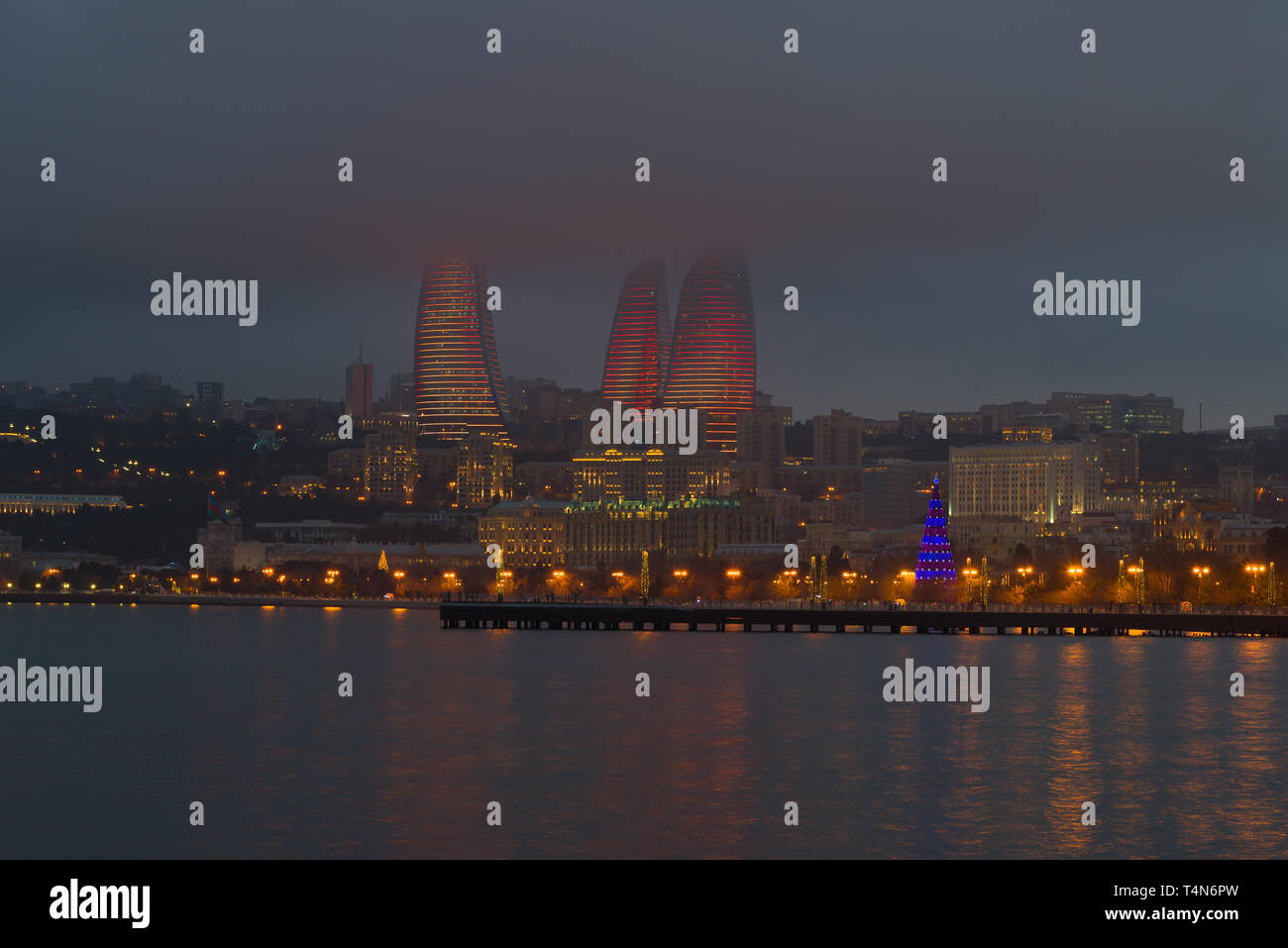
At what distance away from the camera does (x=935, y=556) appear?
146m

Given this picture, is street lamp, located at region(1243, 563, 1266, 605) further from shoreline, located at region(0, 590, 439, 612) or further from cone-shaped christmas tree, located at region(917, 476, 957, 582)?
shoreline, located at region(0, 590, 439, 612)

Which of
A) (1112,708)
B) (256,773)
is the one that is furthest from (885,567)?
(256,773)

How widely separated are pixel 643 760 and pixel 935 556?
A: 9686 cm

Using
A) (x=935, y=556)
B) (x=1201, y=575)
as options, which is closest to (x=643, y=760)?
(x=1201, y=575)

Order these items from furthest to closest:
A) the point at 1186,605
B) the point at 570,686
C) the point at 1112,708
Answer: the point at 1186,605 < the point at 570,686 < the point at 1112,708

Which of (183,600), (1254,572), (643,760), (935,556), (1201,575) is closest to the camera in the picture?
(643,760)

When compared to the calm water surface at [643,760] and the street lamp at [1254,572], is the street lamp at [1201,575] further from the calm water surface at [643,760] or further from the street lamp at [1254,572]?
the calm water surface at [643,760]

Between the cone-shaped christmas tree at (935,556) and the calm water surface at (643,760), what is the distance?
52.5m

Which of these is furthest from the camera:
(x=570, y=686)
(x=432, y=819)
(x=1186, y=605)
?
(x=1186, y=605)

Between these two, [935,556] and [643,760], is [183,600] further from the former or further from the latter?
[643,760]
